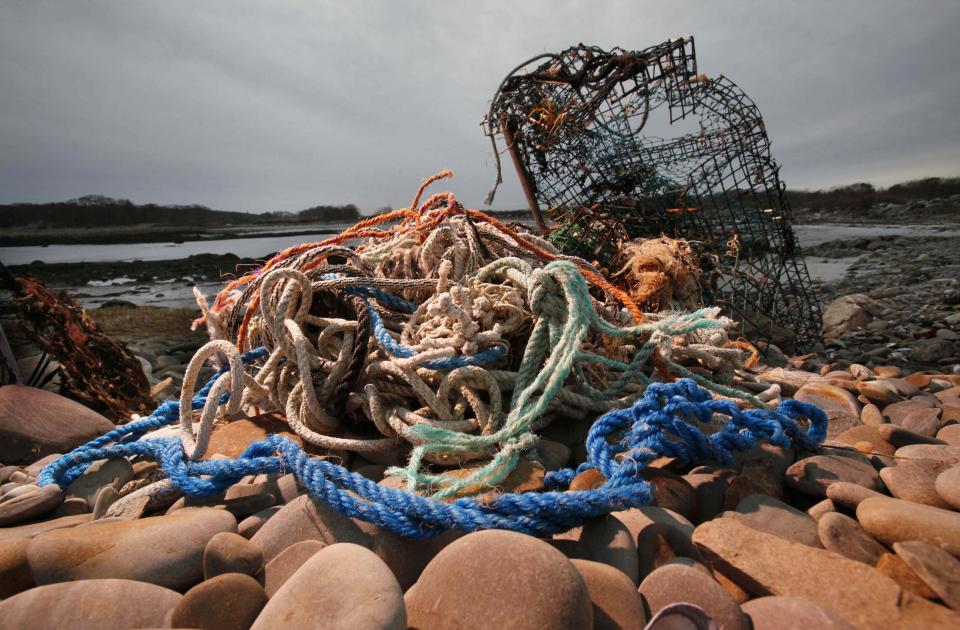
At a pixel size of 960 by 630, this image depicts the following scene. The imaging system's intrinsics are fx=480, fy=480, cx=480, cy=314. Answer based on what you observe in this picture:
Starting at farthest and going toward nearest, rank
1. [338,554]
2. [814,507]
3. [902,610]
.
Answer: [814,507], [338,554], [902,610]

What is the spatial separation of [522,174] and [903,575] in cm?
389

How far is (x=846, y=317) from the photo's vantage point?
20.0 feet

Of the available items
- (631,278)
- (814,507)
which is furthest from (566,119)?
(814,507)

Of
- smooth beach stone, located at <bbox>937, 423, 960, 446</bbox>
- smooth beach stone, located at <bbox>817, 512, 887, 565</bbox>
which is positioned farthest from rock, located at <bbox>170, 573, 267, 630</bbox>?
smooth beach stone, located at <bbox>937, 423, 960, 446</bbox>

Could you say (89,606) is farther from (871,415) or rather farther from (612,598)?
(871,415)

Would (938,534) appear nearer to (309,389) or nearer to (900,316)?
(309,389)

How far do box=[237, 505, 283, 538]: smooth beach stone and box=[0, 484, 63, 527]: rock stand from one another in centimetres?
70

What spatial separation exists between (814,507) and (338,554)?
124 cm

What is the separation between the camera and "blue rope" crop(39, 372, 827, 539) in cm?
123

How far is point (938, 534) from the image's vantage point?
1.04 meters

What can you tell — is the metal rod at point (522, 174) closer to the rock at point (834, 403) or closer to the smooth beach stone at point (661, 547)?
the rock at point (834, 403)

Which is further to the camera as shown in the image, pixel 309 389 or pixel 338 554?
pixel 309 389

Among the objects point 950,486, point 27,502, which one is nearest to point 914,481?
point 950,486

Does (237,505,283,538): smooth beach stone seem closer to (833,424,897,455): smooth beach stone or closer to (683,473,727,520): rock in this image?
(683,473,727,520): rock
